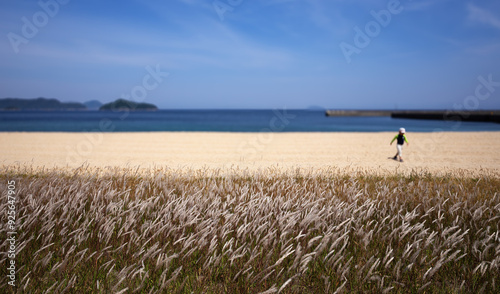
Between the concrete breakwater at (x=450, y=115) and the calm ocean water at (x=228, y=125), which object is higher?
the concrete breakwater at (x=450, y=115)

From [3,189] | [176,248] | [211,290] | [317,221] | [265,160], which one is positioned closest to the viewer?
[211,290]

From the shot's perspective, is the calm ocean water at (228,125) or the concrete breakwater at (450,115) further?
the concrete breakwater at (450,115)

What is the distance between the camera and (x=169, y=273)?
2893mm

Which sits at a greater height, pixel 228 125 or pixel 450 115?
pixel 450 115

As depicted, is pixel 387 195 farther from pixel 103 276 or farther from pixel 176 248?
pixel 103 276

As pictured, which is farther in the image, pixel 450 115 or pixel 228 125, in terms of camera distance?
pixel 450 115

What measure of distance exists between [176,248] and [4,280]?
1.49 metres

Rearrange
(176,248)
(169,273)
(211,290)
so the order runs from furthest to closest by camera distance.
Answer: (176,248) < (169,273) < (211,290)

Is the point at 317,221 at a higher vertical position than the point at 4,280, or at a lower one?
higher

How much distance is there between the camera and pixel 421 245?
3.32 metres

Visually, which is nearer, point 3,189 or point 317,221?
point 317,221

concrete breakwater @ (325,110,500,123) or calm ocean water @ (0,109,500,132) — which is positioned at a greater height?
concrete breakwater @ (325,110,500,123)

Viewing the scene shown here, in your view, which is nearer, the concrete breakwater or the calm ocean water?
the calm ocean water

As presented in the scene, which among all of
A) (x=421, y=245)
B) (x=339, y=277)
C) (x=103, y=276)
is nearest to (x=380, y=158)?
(x=421, y=245)
